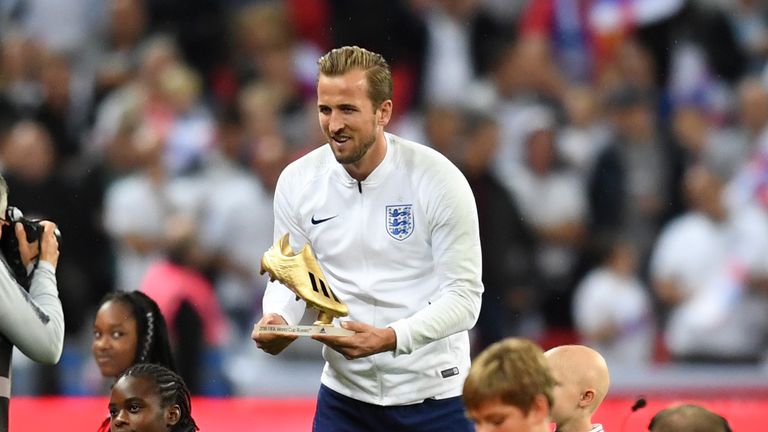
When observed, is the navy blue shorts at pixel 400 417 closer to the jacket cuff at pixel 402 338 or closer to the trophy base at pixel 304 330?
the jacket cuff at pixel 402 338

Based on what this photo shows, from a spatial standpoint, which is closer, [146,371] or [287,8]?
[146,371]

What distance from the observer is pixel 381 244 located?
4504 millimetres

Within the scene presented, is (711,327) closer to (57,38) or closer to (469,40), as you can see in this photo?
(469,40)

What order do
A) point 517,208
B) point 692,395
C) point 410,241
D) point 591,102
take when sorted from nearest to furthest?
point 410,241
point 692,395
point 517,208
point 591,102

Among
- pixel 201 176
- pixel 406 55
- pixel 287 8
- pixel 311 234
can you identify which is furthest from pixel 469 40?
pixel 311 234

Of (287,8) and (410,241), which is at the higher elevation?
(287,8)

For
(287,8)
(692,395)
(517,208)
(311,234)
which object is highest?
(287,8)

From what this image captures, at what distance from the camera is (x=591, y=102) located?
9.80 meters

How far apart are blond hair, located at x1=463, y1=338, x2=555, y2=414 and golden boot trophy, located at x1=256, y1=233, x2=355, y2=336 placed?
2.03 feet

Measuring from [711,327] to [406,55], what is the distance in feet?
8.44

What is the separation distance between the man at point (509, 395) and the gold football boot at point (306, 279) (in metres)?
0.66

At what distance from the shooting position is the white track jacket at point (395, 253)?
4.45 metres

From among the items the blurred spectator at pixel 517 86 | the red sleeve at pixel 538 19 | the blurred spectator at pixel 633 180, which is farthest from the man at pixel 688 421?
the red sleeve at pixel 538 19

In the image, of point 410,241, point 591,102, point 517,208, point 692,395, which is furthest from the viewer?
point 591,102
